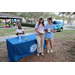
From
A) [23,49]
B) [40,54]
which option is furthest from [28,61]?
[40,54]

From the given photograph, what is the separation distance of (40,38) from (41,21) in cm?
77

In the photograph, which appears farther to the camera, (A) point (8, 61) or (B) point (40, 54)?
(B) point (40, 54)

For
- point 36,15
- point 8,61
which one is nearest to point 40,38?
point 8,61

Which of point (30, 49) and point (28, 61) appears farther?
point (30, 49)

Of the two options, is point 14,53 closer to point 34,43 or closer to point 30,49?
point 30,49

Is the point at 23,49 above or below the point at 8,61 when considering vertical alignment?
above

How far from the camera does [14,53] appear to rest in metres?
2.43

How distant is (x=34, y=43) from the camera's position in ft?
9.77

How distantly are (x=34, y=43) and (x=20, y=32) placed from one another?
845 millimetres

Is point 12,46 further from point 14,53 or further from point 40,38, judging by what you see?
point 40,38
